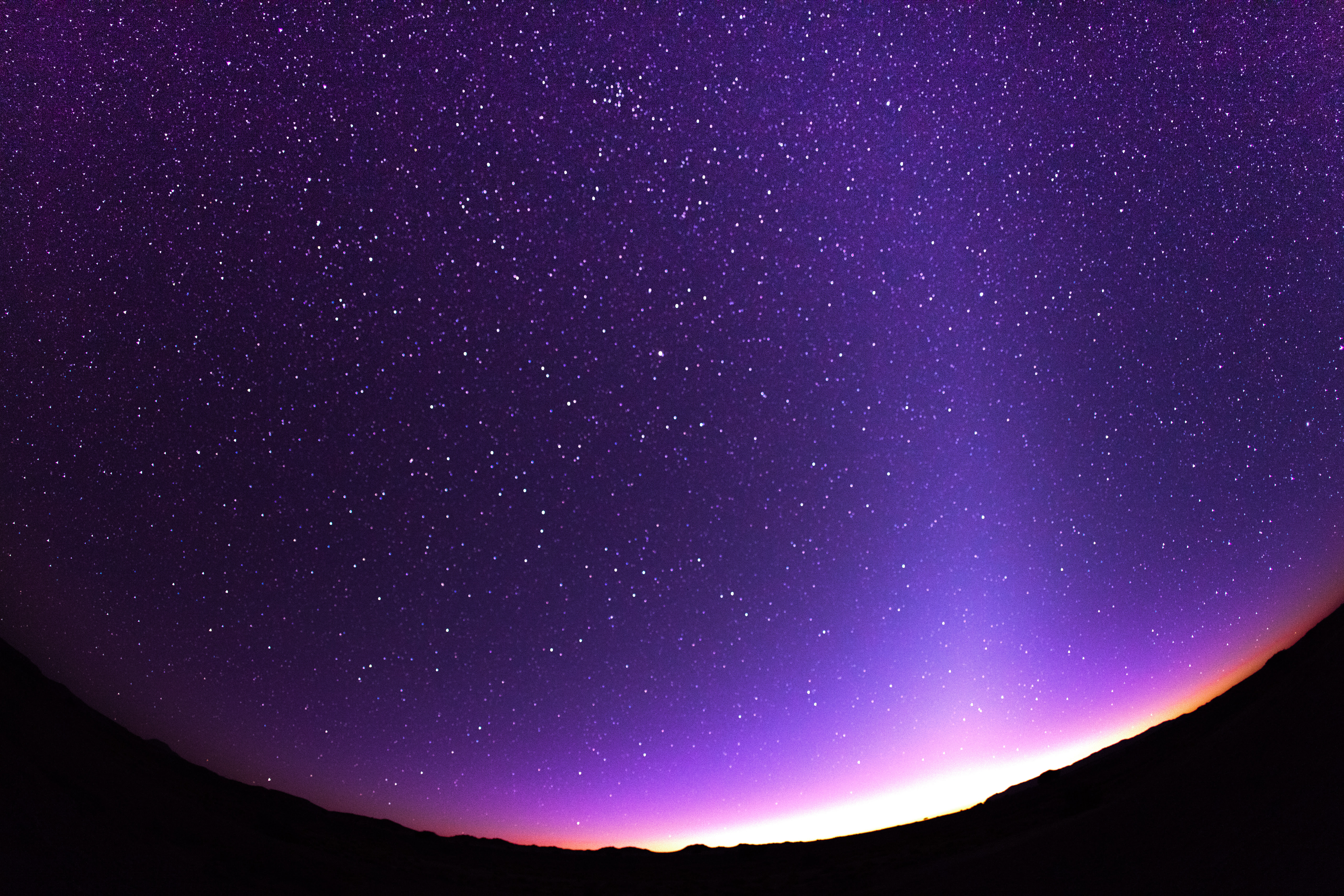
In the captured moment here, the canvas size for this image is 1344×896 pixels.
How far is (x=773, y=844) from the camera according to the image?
4.43 m

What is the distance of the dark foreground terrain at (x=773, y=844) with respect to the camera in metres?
3.42

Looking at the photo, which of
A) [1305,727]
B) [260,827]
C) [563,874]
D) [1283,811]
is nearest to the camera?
[1283,811]

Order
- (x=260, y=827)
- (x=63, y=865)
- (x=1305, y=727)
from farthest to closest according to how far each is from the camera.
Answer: (x=260, y=827) → (x=1305, y=727) → (x=63, y=865)

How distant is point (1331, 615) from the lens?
435 centimetres

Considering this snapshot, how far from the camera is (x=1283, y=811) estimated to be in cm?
330

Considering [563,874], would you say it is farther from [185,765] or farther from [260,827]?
[185,765]

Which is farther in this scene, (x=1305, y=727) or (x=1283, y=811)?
(x=1305, y=727)

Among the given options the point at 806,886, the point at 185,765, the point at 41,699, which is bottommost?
the point at 806,886

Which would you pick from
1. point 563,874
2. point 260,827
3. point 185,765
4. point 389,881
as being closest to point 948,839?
point 563,874

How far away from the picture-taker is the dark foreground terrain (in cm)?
342

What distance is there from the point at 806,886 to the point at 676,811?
0.93m

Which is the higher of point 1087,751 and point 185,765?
point 185,765

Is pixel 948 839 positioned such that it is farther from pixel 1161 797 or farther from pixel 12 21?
pixel 12 21

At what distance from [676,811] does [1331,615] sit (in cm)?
379
